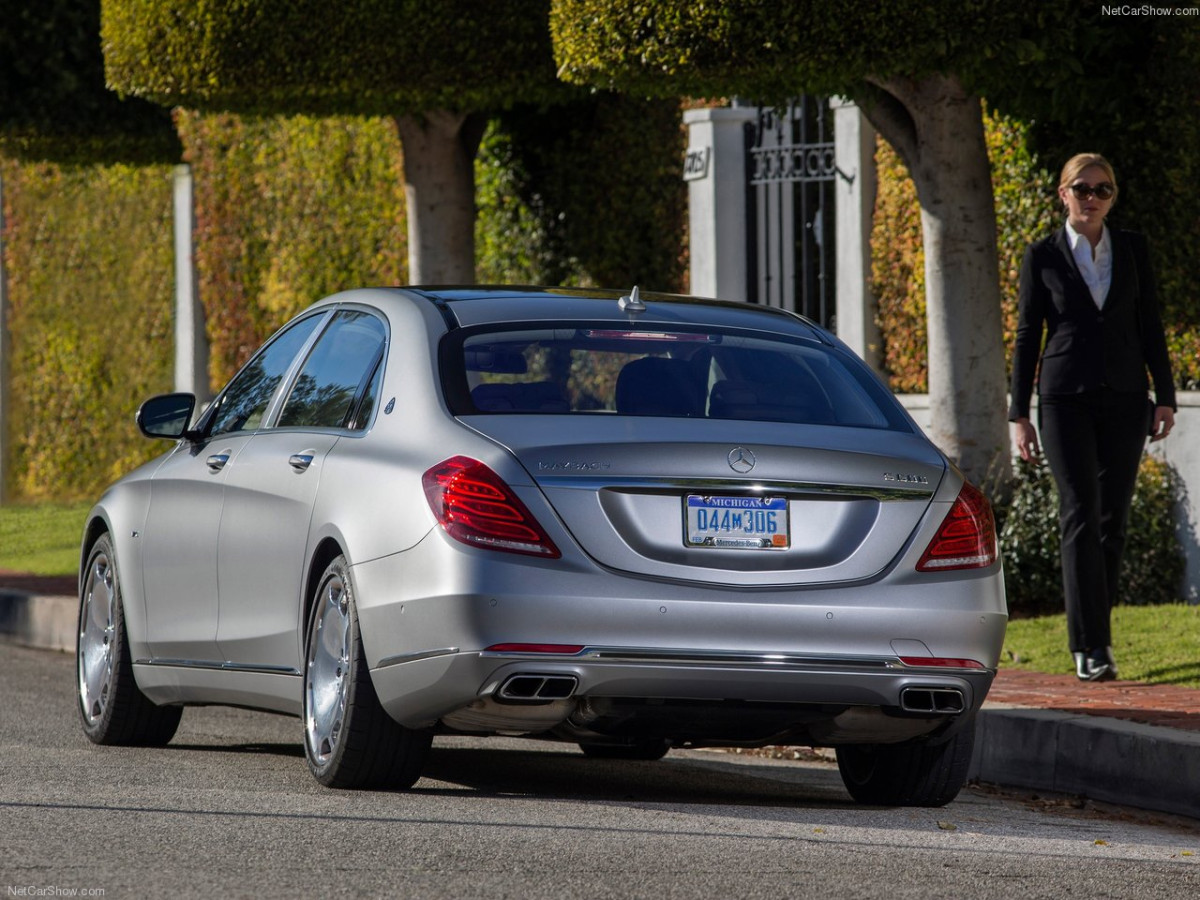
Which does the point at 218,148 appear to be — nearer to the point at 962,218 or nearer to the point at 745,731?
the point at 962,218

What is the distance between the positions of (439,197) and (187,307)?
26.0 feet

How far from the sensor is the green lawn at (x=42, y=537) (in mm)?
18531

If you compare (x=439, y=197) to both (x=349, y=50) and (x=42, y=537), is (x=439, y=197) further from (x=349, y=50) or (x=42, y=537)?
(x=42, y=537)

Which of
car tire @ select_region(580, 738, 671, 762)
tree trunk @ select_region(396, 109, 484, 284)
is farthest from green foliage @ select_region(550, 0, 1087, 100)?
car tire @ select_region(580, 738, 671, 762)

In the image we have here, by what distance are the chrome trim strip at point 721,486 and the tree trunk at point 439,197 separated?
33.1 feet

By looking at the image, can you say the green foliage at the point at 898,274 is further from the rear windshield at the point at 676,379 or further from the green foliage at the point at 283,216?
the rear windshield at the point at 676,379

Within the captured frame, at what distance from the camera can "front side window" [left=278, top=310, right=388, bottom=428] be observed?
7.09 metres

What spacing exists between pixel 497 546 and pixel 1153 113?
7378 mm

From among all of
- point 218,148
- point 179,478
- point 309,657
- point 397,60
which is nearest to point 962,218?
point 397,60

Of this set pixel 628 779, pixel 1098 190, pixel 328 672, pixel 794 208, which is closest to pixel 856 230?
pixel 794 208

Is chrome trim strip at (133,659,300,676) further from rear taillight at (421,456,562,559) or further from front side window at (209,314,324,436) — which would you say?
rear taillight at (421,456,562,559)

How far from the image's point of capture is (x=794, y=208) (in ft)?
54.4

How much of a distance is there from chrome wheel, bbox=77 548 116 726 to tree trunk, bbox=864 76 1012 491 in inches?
213

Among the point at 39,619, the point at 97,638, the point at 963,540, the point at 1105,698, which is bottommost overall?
the point at 39,619
